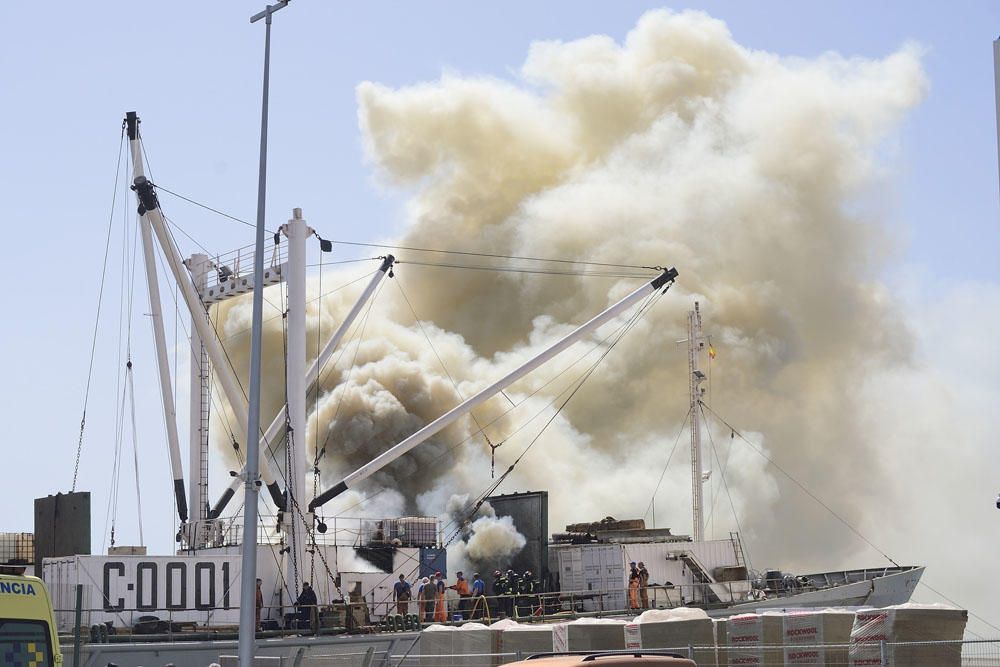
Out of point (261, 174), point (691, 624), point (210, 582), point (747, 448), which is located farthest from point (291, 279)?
point (747, 448)

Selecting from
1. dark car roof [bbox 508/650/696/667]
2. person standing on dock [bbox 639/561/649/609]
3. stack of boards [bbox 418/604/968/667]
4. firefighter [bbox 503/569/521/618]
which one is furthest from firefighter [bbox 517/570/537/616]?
dark car roof [bbox 508/650/696/667]

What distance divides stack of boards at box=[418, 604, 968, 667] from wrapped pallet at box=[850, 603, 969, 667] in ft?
0.05

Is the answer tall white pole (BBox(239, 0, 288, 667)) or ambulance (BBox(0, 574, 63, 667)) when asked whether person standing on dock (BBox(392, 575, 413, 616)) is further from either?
ambulance (BBox(0, 574, 63, 667))

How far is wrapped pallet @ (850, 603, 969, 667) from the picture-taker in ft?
69.3

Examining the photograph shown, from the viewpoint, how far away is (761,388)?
247ft

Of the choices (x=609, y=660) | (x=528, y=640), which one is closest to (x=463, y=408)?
(x=528, y=640)

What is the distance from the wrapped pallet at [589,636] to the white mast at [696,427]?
1757 centimetres

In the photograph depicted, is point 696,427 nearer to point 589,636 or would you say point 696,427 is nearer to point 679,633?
point 589,636

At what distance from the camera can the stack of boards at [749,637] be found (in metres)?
21.6

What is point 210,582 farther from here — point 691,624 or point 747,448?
point 747,448

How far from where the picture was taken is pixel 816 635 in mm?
23391

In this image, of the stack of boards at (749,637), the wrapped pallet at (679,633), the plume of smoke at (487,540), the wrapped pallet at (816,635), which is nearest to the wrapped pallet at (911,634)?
the stack of boards at (749,637)

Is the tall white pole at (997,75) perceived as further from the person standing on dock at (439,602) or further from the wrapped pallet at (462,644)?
the person standing on dock at (439,602)

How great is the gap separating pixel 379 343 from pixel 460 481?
374 inches
